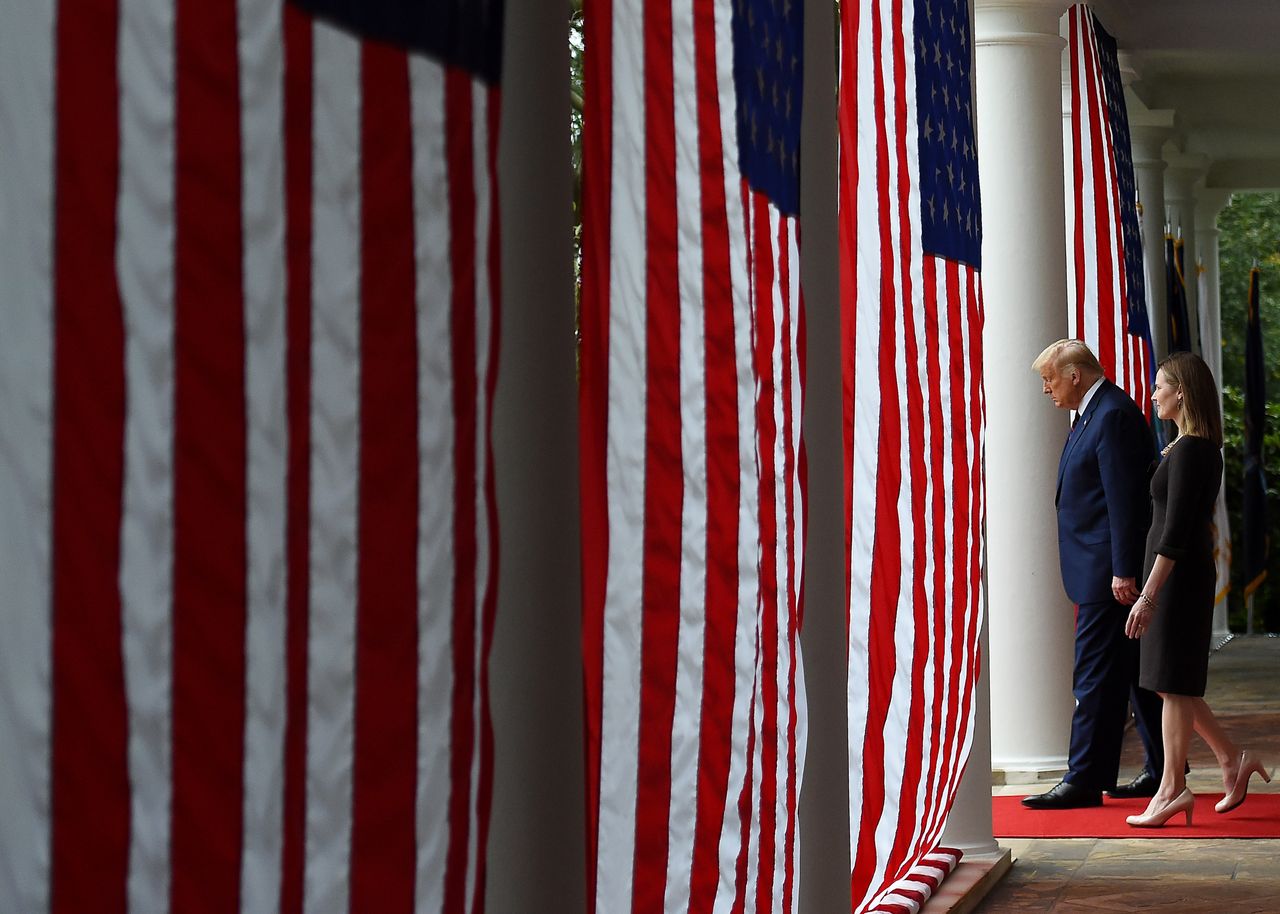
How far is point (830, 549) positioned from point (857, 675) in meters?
0.97

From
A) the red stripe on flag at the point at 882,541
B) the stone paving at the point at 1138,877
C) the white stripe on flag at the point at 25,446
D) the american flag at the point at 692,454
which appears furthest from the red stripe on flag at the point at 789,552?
the white stripe on flag at the point at 25,446

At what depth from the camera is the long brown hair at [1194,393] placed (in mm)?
6977

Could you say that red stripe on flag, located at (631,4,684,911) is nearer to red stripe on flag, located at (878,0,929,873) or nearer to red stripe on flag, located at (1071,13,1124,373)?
red stripe on flag, located at (878,0,929,873)

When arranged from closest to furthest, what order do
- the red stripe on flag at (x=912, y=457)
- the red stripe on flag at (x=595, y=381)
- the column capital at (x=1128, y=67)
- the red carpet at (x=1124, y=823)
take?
the red stripe on flag at (x=595, y=381)
the red stripe on flag at (x=912, y=457)
the red carpet at (x=1124, y=823)
the column capital at (x=1128, y=67)

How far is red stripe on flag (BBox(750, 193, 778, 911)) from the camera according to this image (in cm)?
390

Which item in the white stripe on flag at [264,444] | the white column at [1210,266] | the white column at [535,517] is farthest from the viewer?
the white column at [1210,266]

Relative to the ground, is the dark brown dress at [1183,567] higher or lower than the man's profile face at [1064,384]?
lower

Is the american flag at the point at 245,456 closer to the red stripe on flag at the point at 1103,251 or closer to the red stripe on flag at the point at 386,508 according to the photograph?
the red stripe on flag at the point at 386,508

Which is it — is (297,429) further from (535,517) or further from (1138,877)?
(1138,877)

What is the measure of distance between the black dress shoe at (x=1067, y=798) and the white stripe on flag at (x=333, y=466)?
19.5 ft

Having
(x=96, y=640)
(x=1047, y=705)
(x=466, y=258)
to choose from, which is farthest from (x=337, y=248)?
(x=1047, y=705)

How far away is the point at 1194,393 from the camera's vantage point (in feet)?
23.0

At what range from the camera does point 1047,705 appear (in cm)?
860

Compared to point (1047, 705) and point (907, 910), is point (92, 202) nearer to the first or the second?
point (907, 910)
